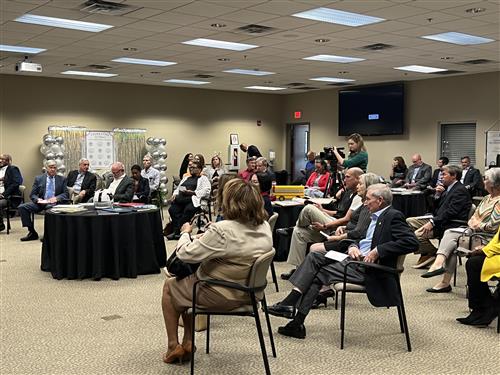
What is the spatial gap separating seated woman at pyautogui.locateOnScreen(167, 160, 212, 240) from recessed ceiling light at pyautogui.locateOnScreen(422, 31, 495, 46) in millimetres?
3862

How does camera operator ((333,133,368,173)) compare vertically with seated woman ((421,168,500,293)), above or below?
above

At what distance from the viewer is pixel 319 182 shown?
328 inches

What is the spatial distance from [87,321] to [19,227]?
6.45 meters

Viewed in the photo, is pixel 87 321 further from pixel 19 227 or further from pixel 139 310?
pixel 19 227

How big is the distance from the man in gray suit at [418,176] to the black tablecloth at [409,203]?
1350 millimetres

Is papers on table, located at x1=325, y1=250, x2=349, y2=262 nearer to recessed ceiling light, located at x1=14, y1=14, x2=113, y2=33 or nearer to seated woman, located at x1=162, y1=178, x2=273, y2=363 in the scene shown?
seated woman, located at x1=162, y1=178, x2=273, y2=363

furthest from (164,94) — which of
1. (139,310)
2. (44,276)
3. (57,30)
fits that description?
(139,310)

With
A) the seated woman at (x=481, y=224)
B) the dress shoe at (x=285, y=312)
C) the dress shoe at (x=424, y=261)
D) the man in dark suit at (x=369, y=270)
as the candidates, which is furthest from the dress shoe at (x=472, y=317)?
the dress shoe at (x=424, y=261)

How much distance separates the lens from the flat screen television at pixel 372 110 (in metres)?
14.4

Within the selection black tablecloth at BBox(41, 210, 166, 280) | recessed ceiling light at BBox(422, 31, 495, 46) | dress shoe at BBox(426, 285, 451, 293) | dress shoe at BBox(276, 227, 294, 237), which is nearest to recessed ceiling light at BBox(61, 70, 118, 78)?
black tablecloth at BBox(41, 210, 166, 280)

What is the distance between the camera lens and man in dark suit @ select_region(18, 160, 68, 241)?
896cm

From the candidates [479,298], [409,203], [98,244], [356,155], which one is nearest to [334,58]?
[409,203]

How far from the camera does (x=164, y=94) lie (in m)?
15.6

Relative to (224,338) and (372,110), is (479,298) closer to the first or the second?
(224,338)
